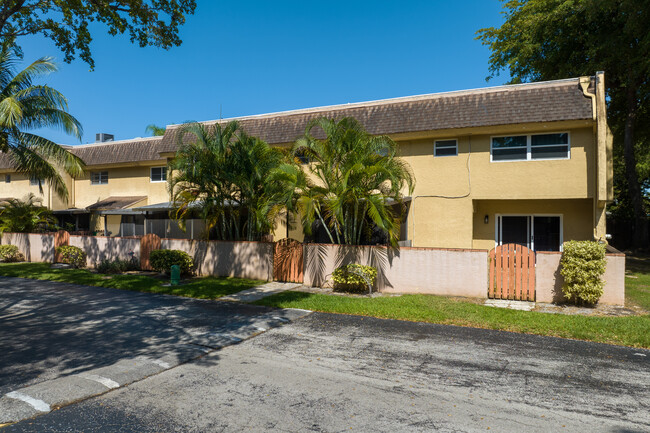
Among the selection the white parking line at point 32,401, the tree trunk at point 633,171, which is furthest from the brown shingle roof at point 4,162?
the tree trunk at point 633,171

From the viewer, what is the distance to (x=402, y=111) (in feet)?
53.0

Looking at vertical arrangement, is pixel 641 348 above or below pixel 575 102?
below

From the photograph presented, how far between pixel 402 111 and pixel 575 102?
225 inches

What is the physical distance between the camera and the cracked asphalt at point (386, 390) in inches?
183

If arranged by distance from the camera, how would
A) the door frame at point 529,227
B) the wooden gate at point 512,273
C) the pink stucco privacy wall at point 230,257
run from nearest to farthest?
1. the wooden gate at point 512,273
2. the pink stucco privacy wall at point 230,257
3. the door frame at point 529,227

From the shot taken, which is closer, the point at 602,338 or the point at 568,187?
the point at 602,338

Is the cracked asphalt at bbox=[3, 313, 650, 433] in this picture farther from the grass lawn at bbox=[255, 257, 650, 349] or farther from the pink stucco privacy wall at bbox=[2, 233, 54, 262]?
the pink stucco privacy wall at bbox=[2, 233, 54, 262]

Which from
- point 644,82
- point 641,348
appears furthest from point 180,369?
point 644,82

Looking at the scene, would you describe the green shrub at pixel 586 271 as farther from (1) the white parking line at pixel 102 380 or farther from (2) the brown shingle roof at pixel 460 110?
(1) the white parking line at pixel 102 380

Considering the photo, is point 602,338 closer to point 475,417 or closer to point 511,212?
point 475,417

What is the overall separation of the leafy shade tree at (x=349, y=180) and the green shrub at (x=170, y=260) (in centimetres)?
527

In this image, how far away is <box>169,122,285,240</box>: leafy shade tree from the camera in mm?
14078

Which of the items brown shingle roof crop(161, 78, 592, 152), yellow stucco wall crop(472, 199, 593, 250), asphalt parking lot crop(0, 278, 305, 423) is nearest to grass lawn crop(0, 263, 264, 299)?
asphalt parking lot crop(0, 278, 305, 423)

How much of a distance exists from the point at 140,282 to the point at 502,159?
13236mm
